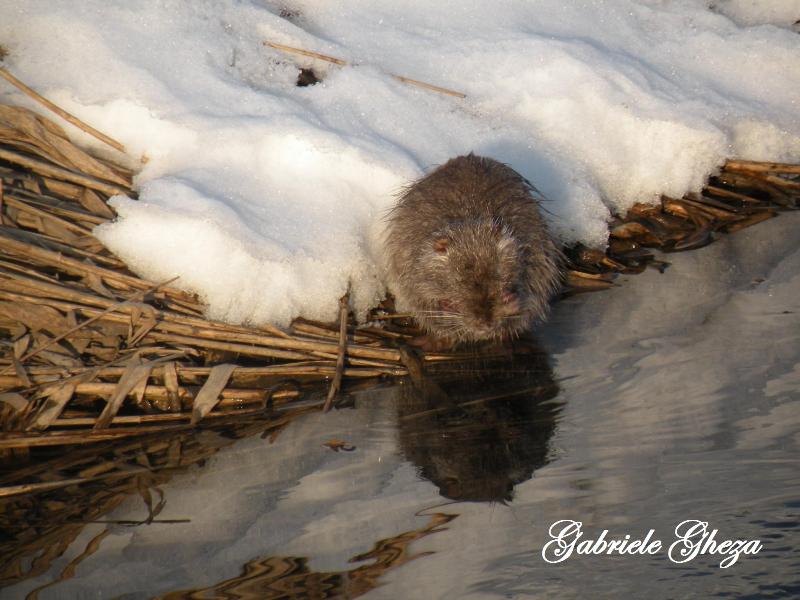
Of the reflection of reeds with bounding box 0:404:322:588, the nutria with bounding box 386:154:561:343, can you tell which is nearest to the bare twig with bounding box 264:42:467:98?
the nutria with bounding box 386:154:561:343

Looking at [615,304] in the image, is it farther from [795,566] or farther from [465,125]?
[795,566]

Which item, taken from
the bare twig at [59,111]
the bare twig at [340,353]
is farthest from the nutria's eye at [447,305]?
the bare twig at [59,111]

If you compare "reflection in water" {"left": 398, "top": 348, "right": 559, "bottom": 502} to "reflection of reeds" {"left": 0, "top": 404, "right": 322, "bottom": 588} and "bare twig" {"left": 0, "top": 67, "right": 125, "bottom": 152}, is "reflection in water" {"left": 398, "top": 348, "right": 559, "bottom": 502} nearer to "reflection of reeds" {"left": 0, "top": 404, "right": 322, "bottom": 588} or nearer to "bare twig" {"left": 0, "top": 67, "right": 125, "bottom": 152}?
"reflection of reeds" {"left": 0, "top": 404, "right": 322, "bottom": 588}

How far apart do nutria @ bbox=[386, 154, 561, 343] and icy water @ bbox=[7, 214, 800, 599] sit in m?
0.33

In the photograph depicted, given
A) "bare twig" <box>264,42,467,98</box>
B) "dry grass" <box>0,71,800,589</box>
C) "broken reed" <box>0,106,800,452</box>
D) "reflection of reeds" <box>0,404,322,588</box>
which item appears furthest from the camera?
"bare twig" <box>264,42,467,98</box>

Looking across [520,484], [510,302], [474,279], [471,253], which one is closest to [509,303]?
[510,302]

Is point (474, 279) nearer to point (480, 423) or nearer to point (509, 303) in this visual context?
point (509, 303)

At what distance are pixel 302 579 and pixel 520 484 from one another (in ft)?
3.41

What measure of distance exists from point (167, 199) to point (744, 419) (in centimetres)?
322

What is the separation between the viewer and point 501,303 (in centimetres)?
515

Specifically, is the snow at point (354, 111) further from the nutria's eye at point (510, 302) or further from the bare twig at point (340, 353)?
the nutria's eye at point (510, 302)

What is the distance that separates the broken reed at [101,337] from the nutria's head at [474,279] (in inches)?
13.3

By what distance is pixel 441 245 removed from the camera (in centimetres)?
535

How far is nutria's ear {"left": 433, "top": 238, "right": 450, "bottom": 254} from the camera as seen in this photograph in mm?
5340
